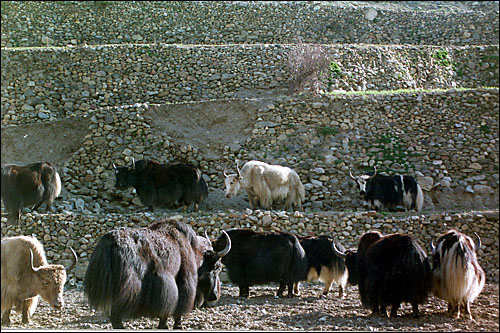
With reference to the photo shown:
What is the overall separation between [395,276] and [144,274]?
10.9 feet

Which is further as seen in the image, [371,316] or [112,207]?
[112,207]

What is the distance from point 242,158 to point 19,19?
12745mm

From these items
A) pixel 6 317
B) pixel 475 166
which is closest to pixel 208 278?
pixel 6 317

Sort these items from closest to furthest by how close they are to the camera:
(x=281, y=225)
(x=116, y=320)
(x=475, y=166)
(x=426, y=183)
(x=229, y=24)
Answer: (x=116, y=320) → (x=281, y=225) → (x=426, y=183) → (x=475, y=166) → (x=229, y=24)

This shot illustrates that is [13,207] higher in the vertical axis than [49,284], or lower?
higher

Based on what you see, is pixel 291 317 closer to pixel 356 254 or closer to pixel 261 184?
pixel 356 254

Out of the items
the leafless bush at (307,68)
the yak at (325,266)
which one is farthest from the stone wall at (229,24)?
the yak at (325,266)

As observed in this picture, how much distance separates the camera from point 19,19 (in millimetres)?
24406

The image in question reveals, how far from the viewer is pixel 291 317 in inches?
337

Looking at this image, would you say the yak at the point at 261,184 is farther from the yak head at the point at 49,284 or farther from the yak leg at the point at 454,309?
the yak head at the point at 49,284

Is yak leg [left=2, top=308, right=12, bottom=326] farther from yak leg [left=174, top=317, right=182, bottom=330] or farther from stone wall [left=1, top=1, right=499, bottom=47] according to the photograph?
stone wall [left=1, top=1, right=499, bottom=47]

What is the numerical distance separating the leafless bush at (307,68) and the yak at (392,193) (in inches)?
172

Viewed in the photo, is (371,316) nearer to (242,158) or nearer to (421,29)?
(242,158)

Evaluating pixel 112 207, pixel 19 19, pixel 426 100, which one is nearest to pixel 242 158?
pixel 112 207
